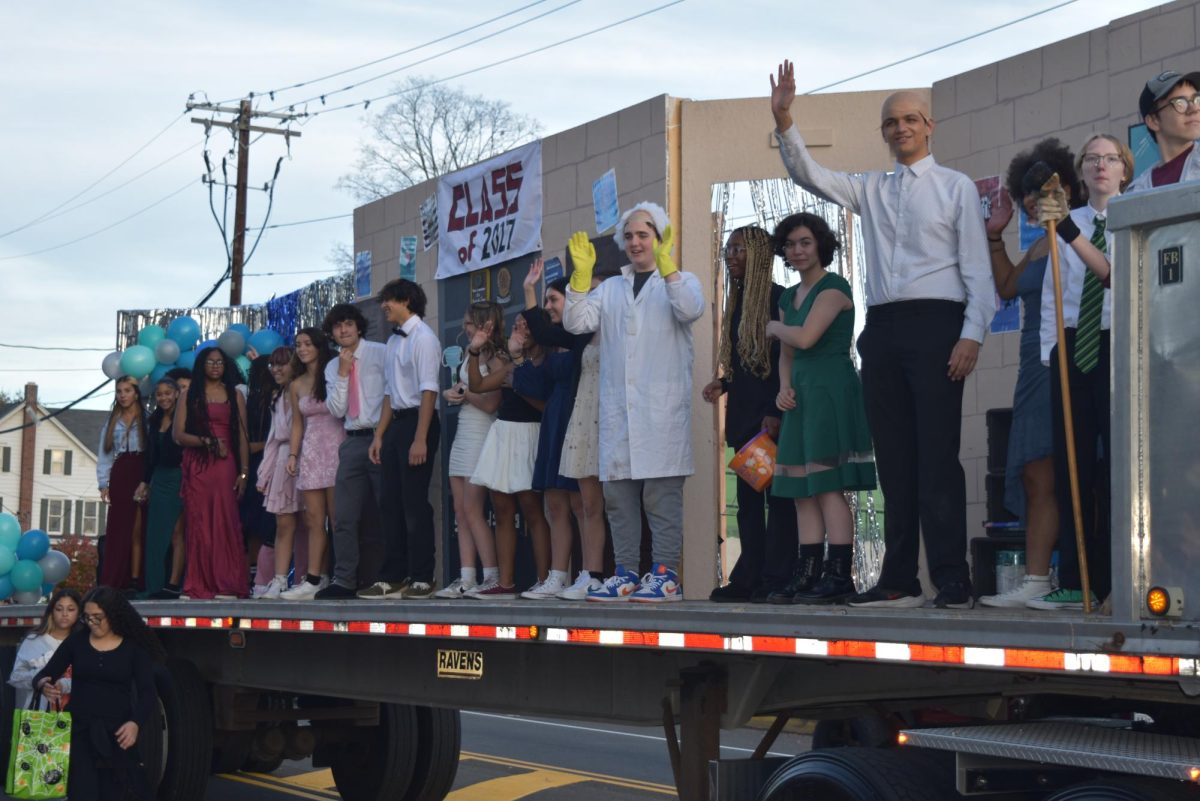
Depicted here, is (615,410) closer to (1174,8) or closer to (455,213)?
(1174,8)

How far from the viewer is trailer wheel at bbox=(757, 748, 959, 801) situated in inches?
174

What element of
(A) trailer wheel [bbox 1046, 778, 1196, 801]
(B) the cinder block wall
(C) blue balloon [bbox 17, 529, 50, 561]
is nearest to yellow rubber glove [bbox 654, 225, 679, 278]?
(B) the cinder block wall

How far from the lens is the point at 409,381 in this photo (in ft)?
30.7

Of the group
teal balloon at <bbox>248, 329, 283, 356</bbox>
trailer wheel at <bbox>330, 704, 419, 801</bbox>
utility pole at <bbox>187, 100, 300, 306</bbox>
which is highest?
utility pole at <bbox>187, 100, 300, 306</bbox>

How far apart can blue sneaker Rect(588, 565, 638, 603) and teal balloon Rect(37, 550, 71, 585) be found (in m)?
10.4

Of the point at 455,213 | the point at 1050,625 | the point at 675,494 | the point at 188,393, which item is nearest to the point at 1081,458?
the point at 1050,625

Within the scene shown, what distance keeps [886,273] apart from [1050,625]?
223 centimetres

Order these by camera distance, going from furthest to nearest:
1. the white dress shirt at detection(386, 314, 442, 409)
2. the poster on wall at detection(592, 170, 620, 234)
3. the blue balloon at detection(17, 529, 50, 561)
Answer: the blue balloon at detection(17, 529, 50, 561)
the poster on wall at detection(592, 170, 620, 234)
the white dress shirt at detection(386, 314, 442, 409)

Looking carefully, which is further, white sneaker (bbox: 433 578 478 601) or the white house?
the white house

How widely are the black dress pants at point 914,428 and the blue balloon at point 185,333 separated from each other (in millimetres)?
10406

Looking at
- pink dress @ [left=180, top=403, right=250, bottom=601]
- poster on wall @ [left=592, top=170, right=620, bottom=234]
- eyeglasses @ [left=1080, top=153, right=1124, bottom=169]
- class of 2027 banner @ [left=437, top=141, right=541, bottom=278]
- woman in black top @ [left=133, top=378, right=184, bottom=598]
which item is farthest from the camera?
class of 2027 banner @ [left=437, top=141, right=541, bottom=278]

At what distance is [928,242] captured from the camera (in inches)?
232

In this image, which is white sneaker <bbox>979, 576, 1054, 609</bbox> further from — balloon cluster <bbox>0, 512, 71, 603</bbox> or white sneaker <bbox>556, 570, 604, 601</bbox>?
balloon cluster <bbox>0, 512, 71, 603</bbox>

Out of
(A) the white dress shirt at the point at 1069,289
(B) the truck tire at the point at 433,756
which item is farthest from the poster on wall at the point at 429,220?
(A) the white dress shirt at the point at 1069,289
